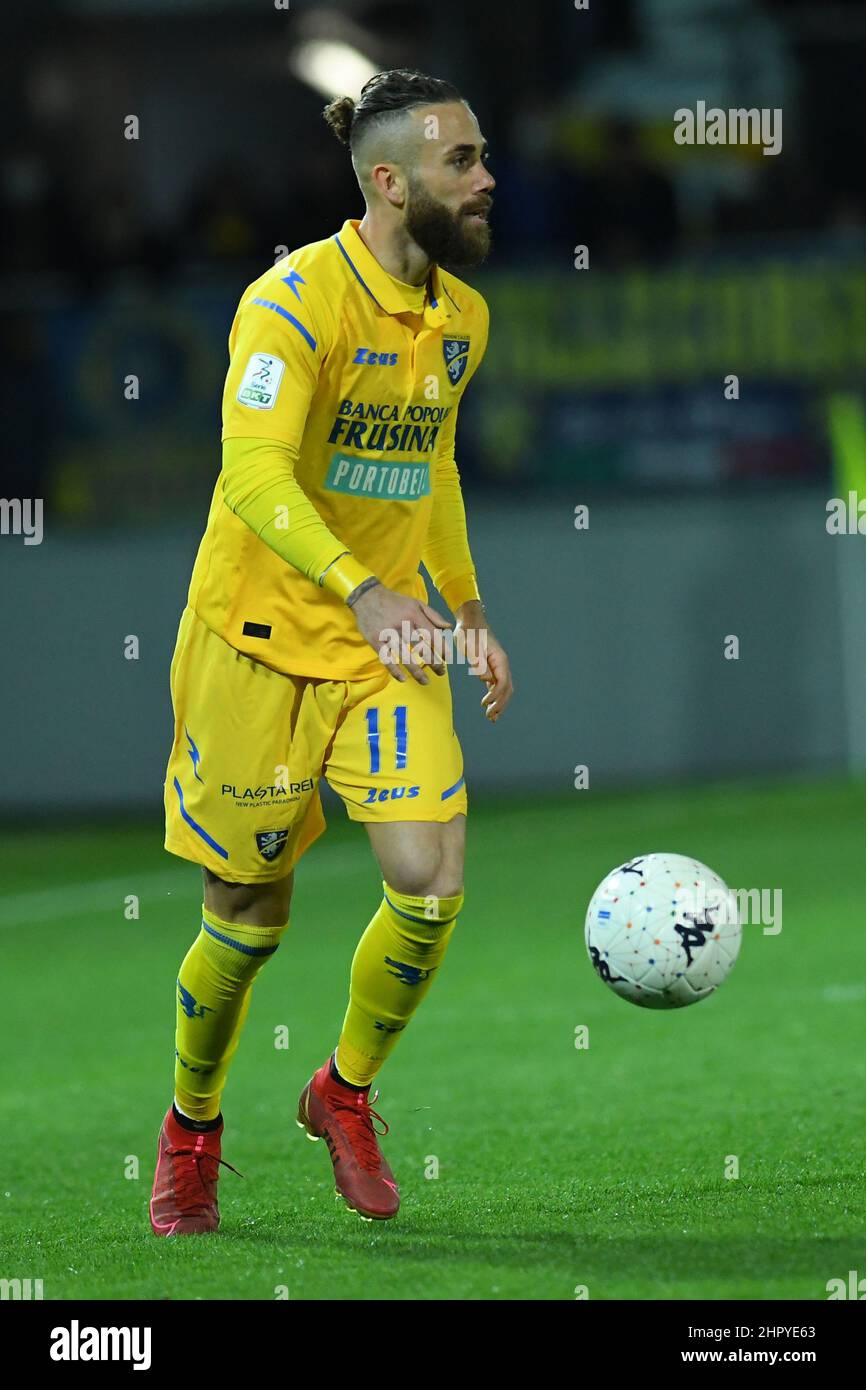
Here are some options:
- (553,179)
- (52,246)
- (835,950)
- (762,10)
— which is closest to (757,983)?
(835,950)

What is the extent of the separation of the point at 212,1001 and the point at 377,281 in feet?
5.64

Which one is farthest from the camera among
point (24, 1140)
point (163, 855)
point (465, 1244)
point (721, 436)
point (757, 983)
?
point (721, 436)

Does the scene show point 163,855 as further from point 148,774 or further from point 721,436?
point 721,436

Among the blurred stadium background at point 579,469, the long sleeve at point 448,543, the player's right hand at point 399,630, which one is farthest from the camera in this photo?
the blurred stadium background at point 579,469

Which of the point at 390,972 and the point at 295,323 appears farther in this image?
the point at 390,972

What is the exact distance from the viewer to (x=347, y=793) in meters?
4.84

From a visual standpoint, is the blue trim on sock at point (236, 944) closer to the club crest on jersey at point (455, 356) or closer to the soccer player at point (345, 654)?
the soccer player at point (345, 654)

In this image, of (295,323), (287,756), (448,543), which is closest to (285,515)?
(295,323)

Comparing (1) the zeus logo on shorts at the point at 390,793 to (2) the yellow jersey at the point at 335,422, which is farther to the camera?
(1) the zeus logo on shorts at the point at 390,793

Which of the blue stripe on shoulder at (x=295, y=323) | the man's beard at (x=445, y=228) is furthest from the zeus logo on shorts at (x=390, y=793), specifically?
the man's beard at (x=445, y=228)

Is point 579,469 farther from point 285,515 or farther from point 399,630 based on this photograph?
point 399,630

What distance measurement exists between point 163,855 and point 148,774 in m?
2.55

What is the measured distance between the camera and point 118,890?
40.3ft

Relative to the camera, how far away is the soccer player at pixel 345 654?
4.75 m
